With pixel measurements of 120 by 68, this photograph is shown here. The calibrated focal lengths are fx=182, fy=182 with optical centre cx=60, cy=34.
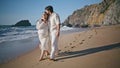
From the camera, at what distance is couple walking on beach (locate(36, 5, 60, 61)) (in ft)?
14.0

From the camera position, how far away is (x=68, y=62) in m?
4.05

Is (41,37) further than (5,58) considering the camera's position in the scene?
No

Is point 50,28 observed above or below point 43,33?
above

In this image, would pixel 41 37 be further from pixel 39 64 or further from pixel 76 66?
pixel 76 66

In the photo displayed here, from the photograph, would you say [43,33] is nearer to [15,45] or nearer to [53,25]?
[53,25]

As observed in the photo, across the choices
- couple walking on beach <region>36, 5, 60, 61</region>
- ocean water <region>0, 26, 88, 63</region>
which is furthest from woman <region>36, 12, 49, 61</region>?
ocean water <region>0, 26, 88, 63</region>

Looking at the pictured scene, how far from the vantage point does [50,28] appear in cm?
441

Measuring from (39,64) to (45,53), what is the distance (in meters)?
0.78

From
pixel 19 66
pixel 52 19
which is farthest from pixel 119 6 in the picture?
pixel 19 66

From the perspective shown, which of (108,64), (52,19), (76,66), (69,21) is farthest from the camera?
(69,21)

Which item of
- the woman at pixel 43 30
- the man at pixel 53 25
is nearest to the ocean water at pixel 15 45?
the woman at pixel 43 30

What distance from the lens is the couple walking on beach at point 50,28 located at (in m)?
4.27

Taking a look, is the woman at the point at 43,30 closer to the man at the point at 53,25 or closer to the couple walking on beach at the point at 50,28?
the couple walking on beach at the point at 50,28

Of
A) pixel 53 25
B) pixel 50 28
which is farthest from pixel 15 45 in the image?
pixel 53 25
